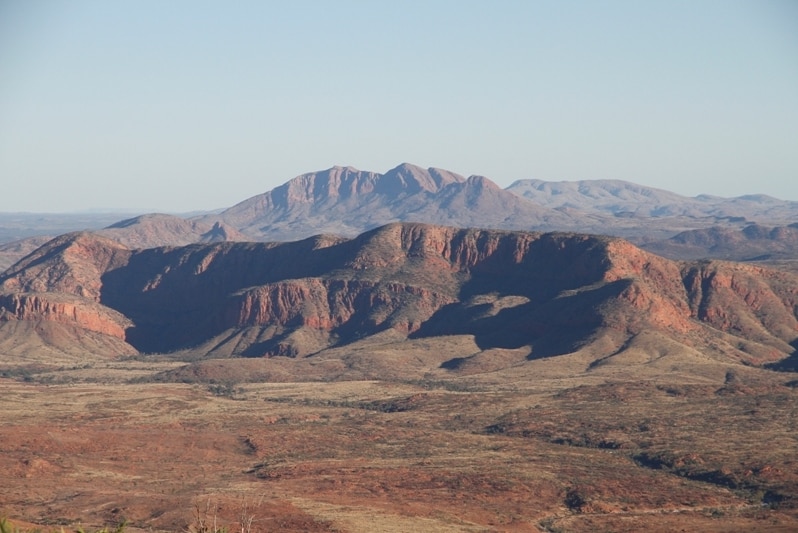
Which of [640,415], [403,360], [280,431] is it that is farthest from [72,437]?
[403,360]

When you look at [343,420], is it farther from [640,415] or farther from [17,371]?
[17,371]

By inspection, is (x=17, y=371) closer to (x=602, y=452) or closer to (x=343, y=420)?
(x=343, y=420)

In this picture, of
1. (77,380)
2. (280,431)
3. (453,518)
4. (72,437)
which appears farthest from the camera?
(77,380)

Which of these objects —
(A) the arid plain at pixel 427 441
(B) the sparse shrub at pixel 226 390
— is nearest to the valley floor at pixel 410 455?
(A) the arid plain at pixel 427 441

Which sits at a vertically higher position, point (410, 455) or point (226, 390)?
point (410, 455)

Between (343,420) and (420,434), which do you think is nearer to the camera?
(420,434)

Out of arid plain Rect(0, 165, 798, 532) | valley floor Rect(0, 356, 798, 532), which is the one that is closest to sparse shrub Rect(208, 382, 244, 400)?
arid plain Rect(0, 165, 798, 532)

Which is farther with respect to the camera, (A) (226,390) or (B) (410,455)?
(A) (226,390)

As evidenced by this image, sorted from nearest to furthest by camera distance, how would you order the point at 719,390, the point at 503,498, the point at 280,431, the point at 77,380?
the point at 503,498
the point at 280,431
the point at 719,390
the point at 77,380

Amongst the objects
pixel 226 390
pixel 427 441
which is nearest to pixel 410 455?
pixel 427 441

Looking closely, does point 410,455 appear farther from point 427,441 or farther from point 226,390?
point 226,390

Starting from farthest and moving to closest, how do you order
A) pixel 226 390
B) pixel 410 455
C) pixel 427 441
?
1. pixel 226 390
2. pixel 427 441
3. pixel 410 455
